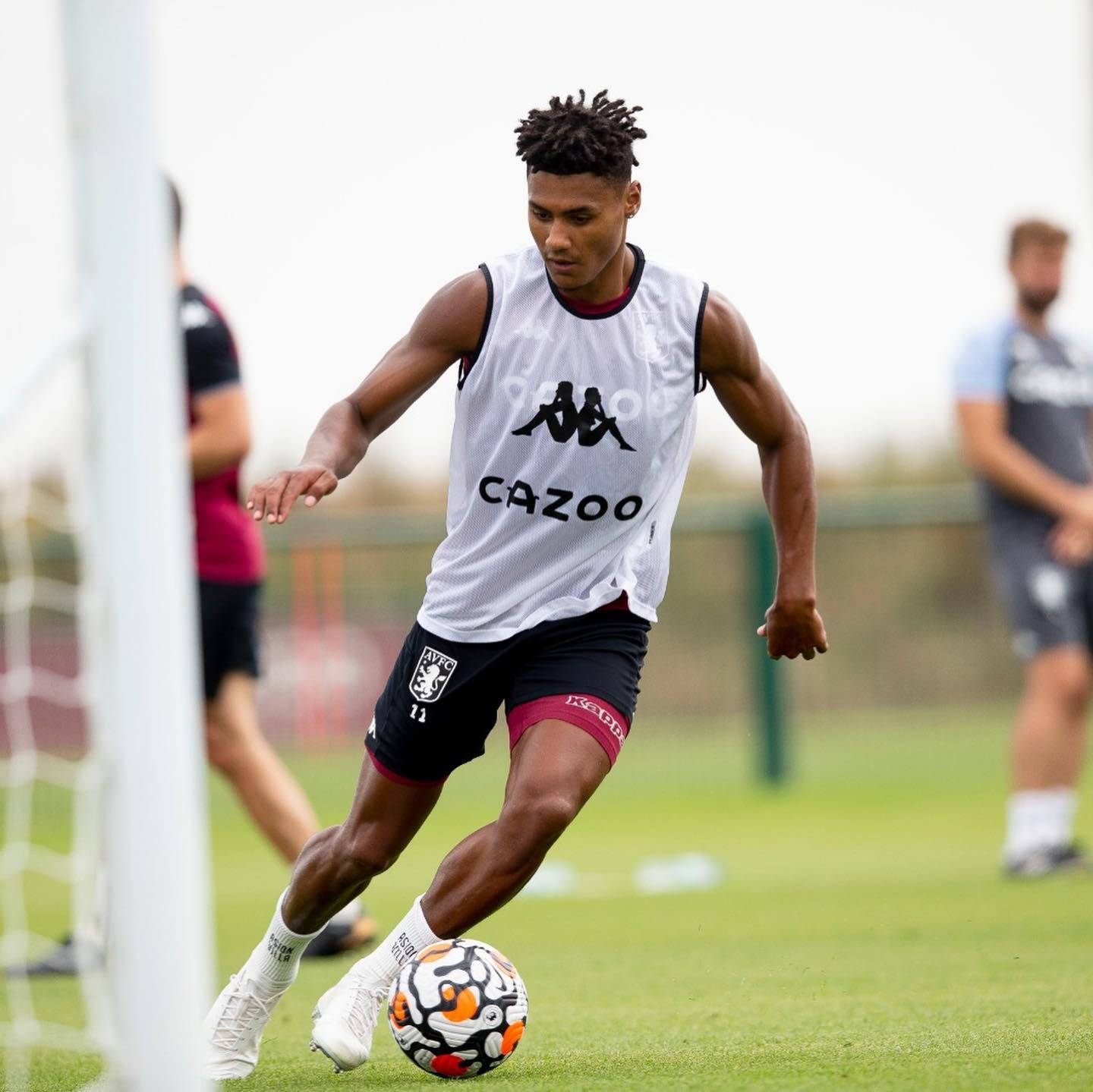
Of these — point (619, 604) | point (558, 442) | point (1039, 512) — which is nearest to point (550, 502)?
point (558, 442)

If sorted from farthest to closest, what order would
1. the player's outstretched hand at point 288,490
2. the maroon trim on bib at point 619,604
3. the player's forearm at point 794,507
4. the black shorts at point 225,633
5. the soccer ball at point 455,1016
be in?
the black shorts at point 225,633, the player's forearm at point 794,507, the maroon trim on bib at point 619,604, the soccer ball at point 455,1016, the player's outstretched hand at point 288,490

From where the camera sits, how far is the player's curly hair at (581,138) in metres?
4.12

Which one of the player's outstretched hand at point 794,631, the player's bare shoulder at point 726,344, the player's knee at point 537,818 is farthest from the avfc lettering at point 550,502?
the player's knee at point 537,818

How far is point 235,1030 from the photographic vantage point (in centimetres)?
419

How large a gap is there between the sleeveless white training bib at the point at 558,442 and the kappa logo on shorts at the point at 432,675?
6cm

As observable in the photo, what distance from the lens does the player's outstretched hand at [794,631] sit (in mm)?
4500

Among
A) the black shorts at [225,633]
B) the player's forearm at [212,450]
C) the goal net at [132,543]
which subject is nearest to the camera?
the goal net at [132,543]

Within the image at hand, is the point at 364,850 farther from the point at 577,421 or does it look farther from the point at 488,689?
the point at 577,421

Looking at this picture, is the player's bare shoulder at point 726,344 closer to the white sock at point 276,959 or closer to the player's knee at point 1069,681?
the white sock at point 276,959

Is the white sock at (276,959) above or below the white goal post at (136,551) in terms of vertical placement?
below

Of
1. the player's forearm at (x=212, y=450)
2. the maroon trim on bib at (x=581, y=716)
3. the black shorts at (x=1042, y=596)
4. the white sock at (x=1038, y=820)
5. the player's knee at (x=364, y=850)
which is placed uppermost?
the player's forearm at (x=212, y=450)

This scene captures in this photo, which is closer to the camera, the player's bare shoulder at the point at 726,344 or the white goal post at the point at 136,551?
the white goal post at the point at 136,551

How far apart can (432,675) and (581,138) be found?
4.30ft

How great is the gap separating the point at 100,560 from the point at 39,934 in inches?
199
